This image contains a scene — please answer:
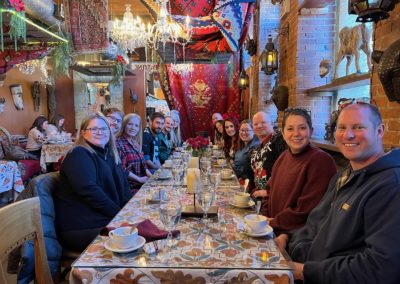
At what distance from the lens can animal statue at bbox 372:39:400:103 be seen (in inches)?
56.9

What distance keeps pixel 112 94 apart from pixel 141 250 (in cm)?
819

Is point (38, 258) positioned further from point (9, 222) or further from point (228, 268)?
point (228, 268)

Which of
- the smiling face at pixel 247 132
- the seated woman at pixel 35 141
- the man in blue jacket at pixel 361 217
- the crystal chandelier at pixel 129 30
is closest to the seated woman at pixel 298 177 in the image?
the man in blue jacket at pixel 361 217

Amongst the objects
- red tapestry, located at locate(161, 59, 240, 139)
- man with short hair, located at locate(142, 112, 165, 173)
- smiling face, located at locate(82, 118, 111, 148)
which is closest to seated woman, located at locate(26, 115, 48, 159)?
man with short hair, located at locate(142, 112, 165, 173)

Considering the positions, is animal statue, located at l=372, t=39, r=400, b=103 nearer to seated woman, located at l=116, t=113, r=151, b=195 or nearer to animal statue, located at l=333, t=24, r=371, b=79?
animal statue, located at l=333, t=24, r=371, b=79

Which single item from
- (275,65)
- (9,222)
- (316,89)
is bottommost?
(9,222)

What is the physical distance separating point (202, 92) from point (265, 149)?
525cm

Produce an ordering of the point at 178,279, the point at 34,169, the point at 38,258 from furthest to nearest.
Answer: the point at 34,169
the point at 38,258
the point at 178,279

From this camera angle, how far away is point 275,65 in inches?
160

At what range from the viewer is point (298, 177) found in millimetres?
1856

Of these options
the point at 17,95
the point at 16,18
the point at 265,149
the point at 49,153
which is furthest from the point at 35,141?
the point at 265,149

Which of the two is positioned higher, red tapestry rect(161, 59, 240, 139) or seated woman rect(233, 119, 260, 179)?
red tapestry rect(161, 59, 240, 139)

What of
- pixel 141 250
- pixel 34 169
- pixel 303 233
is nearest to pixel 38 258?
pixel 141 250

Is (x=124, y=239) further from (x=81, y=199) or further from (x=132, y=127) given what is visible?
(x=132, y=127)
